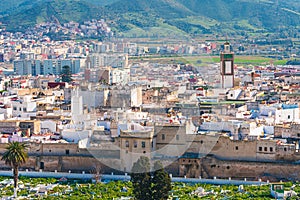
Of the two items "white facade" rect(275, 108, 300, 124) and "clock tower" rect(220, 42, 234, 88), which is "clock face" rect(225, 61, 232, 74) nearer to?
"clock tower" rect(220, 42, 234, 88)

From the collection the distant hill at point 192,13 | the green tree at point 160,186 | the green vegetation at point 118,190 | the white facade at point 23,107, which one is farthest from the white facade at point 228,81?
the distant hill at point 192,13

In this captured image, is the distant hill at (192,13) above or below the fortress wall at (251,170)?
above

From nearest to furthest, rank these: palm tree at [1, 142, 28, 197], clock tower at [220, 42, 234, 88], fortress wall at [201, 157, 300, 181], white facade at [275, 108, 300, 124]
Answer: palm tree at [1, 142, 28, 197], fortress wall at [201, 157, 300, 181], white facade at [275, 108, 300, 124], clock tower at [220, 42, 234, 88]

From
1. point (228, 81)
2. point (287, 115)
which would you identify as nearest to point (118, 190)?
point (287, 115)

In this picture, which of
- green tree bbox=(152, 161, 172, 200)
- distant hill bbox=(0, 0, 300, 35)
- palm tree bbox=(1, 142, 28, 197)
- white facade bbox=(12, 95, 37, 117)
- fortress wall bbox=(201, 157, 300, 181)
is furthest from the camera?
distant hill bbox=(0, 0, 300, 35)

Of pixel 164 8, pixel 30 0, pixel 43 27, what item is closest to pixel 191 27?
pixel 164 8

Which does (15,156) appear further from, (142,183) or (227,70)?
(227,70)

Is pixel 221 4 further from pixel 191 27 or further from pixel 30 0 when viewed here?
pixel 30 0

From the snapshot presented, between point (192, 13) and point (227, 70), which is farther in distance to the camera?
point (192, 13)

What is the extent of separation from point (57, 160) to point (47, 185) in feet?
4.54

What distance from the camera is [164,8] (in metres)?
78.1

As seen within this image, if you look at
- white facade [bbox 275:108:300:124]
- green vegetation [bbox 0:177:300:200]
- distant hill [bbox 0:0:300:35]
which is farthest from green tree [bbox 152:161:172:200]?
distant hill [bbox 0:0:300:35]

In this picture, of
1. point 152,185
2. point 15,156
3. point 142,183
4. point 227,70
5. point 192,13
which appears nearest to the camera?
point 142,183

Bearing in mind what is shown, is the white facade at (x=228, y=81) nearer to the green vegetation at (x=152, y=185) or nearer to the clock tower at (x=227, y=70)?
the clock tower at (x=227, y=70)
